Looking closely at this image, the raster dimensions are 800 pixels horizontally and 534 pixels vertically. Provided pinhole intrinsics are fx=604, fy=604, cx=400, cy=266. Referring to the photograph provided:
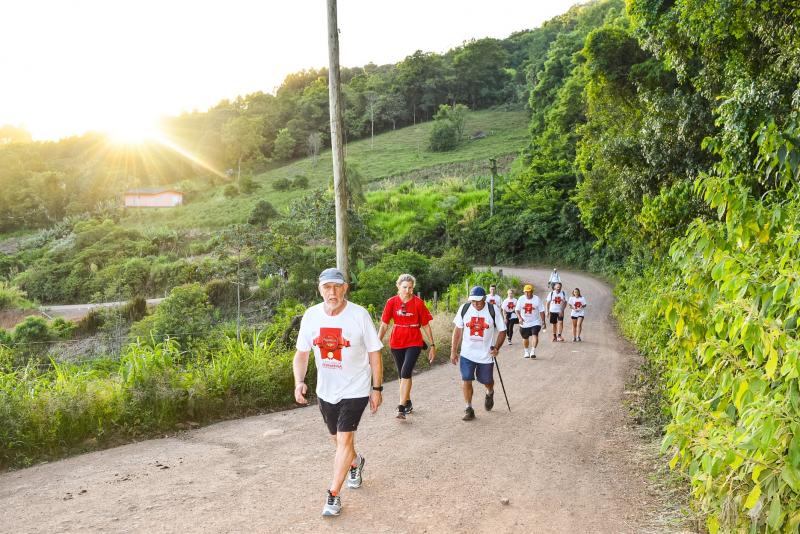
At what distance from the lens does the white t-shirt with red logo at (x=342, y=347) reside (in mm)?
5246

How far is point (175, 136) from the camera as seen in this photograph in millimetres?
119438

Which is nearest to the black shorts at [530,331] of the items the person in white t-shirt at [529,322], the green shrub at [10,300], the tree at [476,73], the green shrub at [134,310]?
the person in white t-shirt at [529,322]

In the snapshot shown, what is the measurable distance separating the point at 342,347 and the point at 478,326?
11.9ft

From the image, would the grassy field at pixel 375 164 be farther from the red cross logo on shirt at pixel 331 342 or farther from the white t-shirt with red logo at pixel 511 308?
the red cross logo on shirt at pixel 331 342

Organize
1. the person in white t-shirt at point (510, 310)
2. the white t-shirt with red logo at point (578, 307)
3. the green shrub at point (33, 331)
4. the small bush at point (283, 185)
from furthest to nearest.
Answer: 1. the small bush at point (283, 185)
2. the green shrub at point (33, 331)
3. the white t-shirt with red logo at point (578, 307)
4. the person in white t-shirt at point (510, 310)

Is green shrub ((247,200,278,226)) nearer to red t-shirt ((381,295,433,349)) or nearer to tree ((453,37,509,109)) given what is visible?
red t-shirt ((381,295,433,349))

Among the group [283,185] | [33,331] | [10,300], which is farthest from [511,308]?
[283,185]

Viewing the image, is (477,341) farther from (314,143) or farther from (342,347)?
(314,143)

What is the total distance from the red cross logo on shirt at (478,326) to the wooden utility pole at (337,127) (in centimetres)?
376

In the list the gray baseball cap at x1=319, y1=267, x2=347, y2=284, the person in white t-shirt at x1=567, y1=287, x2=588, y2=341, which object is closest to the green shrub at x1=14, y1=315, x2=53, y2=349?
the person in white t-shirt at x1=567, y1=287, x2=588, y2=341

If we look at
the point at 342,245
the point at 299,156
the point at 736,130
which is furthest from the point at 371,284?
the point at 299,156

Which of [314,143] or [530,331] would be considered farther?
[314,143]

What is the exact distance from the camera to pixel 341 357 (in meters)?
5.25

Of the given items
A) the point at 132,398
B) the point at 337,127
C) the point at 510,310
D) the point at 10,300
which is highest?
the point at 337,127
